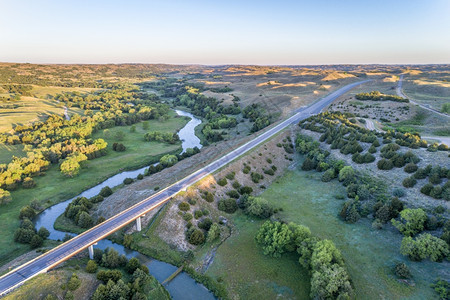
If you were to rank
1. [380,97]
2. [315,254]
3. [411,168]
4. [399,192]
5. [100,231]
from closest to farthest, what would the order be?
1. [315,254]
2. [100,231]
3. [399,192]
4. [411,168]
5. [380,97]

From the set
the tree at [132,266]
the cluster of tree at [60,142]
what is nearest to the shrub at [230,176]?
the tree at [132,266]

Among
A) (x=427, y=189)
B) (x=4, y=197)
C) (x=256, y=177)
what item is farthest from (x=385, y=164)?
(x=4, y=197)

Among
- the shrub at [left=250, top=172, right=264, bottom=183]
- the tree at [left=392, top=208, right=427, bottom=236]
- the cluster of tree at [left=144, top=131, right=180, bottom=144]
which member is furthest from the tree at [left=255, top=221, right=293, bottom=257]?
the cluster of tree at [left=144, top=131, right=180, bottom=144]

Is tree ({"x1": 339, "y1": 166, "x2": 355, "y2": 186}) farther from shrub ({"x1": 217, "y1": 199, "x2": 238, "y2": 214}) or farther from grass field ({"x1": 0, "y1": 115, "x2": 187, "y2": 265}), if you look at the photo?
grass field ({"x1": 0, "y1": 115, "x2": 187, "y2": 265})

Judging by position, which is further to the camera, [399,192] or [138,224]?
[399,192]

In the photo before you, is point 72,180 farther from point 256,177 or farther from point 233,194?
point 256,177

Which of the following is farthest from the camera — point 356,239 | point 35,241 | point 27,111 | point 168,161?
point 27,111

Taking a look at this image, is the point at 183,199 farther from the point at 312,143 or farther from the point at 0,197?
the point at 312,143

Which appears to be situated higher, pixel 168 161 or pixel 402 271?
pixel 402 271
